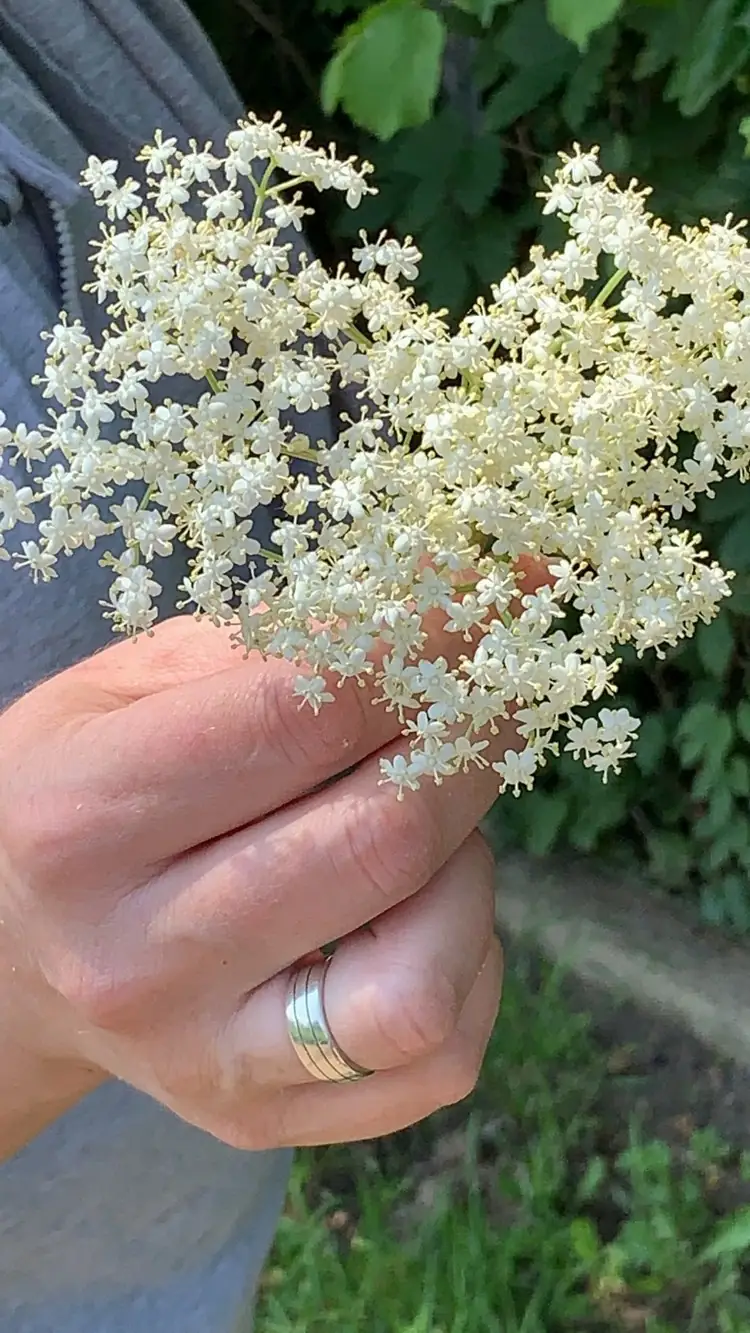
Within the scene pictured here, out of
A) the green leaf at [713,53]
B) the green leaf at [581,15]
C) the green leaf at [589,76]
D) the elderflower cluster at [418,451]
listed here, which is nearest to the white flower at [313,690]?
the elderflower cluster at [418,451]

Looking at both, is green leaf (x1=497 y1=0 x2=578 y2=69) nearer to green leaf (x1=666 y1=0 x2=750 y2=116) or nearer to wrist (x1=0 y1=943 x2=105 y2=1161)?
green leaf (x1=666 y1=0 x2=750 y2=116)

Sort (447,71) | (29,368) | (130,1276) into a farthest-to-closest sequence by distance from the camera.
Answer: (447,71), (130,1276), (29,368)

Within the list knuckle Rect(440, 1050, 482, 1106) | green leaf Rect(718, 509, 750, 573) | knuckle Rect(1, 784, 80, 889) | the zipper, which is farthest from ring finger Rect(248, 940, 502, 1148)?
green leaf Rect(718, 509, 750, 573)

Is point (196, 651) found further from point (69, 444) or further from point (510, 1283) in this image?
point (510, 1283)

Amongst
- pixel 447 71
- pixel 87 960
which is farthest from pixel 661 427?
pixel 447 71

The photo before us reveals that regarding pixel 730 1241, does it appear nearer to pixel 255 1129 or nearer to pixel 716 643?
pixel 716 643

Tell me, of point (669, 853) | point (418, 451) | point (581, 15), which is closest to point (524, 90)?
point (581, 15)

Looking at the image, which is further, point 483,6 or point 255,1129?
point 483,6
